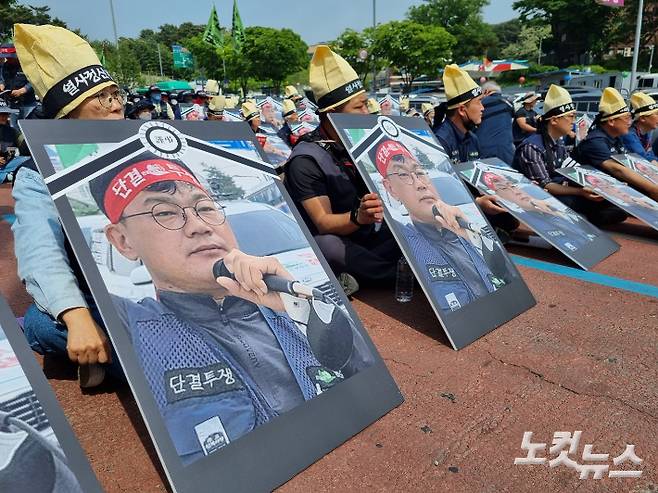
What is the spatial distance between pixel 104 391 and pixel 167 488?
2.54ft

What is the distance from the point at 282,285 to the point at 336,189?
1266mm

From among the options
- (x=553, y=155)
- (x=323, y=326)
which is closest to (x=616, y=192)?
(x=553, y=155)

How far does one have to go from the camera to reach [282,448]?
180 centimetres

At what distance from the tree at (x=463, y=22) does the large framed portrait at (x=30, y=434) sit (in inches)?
2435

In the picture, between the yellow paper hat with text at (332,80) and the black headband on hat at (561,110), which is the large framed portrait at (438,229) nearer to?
the yellow paper hat with text at (332,80)

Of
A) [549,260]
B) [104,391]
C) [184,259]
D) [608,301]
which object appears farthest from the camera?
[549,260]

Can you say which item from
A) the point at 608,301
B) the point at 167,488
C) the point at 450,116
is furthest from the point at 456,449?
the point at 450,116

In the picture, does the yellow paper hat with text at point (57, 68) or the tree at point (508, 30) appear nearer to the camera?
the yellow paper hat with text at point (57, 68)

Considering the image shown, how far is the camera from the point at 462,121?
185 inches

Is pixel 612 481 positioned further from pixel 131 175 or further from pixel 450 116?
pixel 450 116

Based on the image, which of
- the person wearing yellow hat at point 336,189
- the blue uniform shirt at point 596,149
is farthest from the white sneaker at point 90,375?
the blue uniform shirt at point 596,149

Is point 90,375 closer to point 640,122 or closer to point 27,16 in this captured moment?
point 640,122

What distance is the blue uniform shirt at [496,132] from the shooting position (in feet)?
18.2

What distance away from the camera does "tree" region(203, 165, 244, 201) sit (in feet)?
7.22
